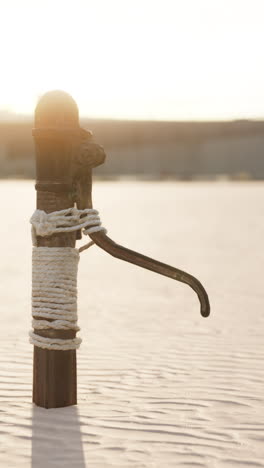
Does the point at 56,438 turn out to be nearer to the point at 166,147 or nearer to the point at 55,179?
the point at 55,179

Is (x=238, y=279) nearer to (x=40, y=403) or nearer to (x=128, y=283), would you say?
(x=128, y=283)

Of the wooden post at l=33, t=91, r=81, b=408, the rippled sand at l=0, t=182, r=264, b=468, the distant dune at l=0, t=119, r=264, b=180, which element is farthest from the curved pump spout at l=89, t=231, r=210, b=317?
the distant dune at l=0, t=119, r=264, b=180

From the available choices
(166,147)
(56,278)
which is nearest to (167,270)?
(56,278)

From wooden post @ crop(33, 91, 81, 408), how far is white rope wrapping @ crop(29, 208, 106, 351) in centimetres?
4

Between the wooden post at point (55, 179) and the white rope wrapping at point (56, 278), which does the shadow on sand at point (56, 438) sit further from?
the white rope wrapping at point (56, 278)

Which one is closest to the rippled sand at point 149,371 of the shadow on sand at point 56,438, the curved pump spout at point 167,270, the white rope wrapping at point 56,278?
the shadow on sand at point 56,438

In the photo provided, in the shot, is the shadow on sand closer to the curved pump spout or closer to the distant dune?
the curved pump spout

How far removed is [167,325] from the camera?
7621 millimetres

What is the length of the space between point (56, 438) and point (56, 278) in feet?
2.90

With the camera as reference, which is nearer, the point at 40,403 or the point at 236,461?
the point at 236,461

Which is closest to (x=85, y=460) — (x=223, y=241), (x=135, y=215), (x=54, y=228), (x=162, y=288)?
(x=54, y=228)

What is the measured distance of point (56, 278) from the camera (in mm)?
4840

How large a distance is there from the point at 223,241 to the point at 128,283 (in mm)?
5037

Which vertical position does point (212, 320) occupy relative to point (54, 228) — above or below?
below
